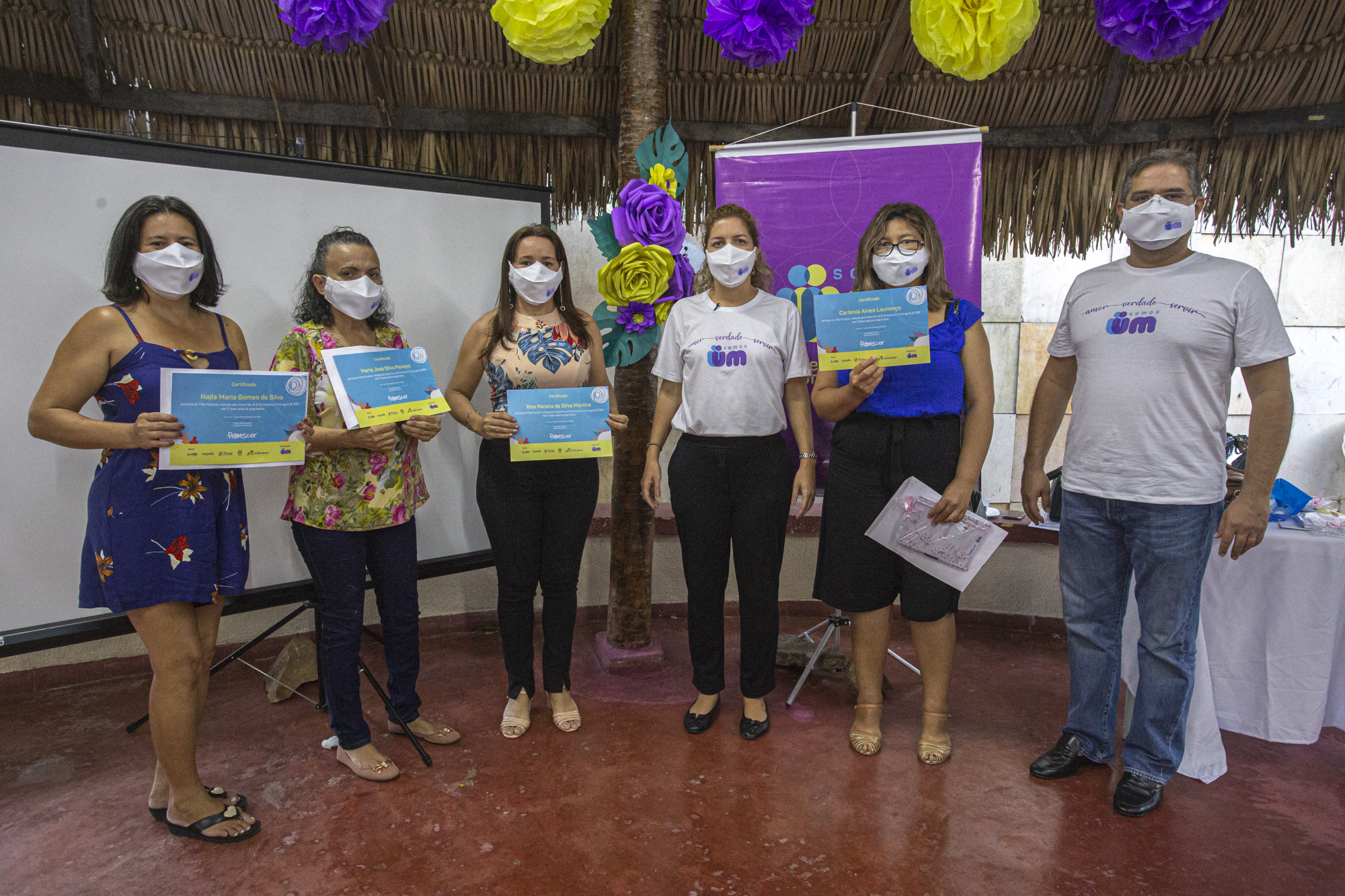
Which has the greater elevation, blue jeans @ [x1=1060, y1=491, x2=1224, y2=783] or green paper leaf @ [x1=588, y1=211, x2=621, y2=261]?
green paper leaf @ [x1=588, y1=211, x2=621, y2=261]

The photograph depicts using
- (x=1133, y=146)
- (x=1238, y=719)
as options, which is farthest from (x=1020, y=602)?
(x=1133, y=146)

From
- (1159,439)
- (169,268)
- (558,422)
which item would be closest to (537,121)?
(558,422)

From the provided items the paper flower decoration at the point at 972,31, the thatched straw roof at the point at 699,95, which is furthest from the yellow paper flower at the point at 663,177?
the paper flower decoration at the point at 972,31

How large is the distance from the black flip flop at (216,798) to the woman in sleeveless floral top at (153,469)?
4.5 inches

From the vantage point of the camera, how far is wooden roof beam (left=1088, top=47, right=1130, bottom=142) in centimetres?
307

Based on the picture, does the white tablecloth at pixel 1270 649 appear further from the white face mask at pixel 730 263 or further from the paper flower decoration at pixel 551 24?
the paper flower decoration at pixel 551 24

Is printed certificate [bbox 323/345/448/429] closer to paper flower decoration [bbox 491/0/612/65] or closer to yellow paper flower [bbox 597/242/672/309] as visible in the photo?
yellow paper flower [bbox 597/242/672/309]

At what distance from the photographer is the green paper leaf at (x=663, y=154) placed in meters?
2.77

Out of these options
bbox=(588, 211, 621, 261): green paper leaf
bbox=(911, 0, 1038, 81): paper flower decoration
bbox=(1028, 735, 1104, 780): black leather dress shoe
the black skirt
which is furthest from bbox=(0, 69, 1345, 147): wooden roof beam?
bbox=(1028, 735, 1104, 780): black leather dress shoe

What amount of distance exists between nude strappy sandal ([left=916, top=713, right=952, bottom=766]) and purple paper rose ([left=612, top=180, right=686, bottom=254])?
Answer: 6.23 feet

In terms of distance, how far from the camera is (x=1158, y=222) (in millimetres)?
1943

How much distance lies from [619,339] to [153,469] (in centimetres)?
156

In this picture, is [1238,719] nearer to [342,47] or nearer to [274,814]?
[274,814]

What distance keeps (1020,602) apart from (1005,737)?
1235mm
